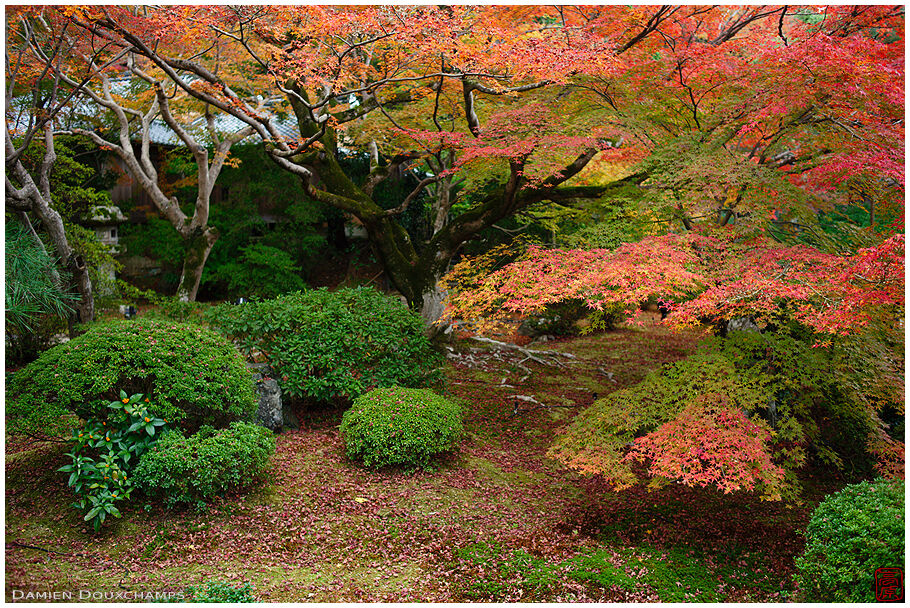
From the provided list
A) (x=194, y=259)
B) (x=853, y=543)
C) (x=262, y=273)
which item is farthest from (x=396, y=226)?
(x=853, y=543)

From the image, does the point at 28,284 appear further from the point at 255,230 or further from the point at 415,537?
the point at 255,230

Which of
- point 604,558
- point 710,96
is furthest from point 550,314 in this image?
point 604,558

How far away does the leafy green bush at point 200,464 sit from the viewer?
5.09 meters

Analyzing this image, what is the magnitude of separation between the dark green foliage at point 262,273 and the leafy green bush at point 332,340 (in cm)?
661

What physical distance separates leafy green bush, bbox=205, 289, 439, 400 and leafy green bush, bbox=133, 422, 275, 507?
5.12 ft

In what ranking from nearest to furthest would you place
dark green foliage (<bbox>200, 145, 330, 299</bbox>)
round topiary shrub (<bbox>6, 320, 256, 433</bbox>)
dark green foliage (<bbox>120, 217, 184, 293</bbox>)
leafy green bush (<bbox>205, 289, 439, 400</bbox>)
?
round topiary shrub (<bbox>6, 320, 256, 433</bbox>) < leafy green bush (<bbox>205, 289, 439, 400</bbox>) < dark green foliage (<bbox>200, 145, 330, 299</bbox>) < dark green foliage (<bbox>120, 217, 184, 293</bbox>)

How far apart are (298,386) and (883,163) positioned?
20.2 feet

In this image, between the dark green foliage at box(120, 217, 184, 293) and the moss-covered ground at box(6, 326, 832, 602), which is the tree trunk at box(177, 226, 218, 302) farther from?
the moss-covered ground at box(6, 326, 832, 602)

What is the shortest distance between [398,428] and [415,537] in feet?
4.28

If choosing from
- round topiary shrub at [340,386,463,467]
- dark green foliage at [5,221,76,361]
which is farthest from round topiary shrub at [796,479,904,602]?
dark green foliage at [5,221,76,361]

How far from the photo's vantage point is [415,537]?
5.41 meters

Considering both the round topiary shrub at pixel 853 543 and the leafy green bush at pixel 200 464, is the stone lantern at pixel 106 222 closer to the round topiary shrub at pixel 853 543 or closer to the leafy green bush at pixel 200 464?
the leafy green bush at pixel 200 464

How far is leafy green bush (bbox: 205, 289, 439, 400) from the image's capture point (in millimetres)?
7238

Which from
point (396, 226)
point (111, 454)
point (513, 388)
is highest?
point (396, 226)
